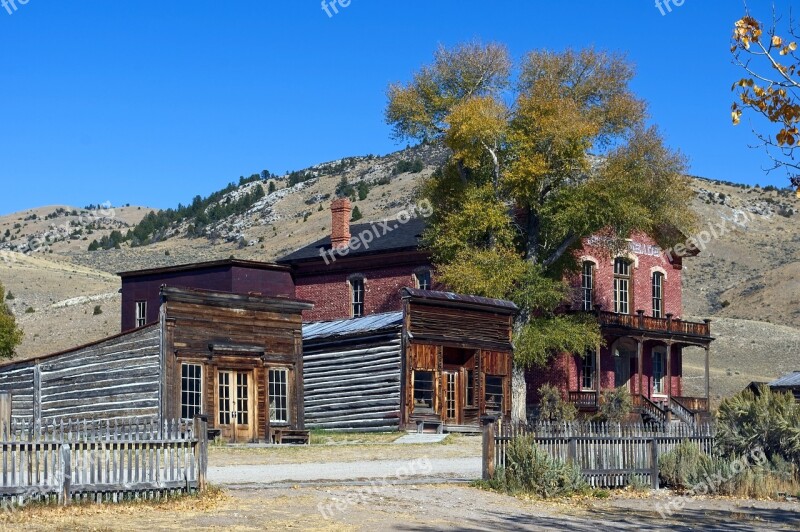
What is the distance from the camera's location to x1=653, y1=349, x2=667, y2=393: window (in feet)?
168

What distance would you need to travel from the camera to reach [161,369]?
3167cm

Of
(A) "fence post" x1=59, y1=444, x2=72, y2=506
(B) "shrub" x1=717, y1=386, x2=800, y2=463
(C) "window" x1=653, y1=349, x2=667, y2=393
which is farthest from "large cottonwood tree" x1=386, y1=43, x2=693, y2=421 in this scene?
(A) "fence post" x1=59, y1=444, x2=72, y2=506

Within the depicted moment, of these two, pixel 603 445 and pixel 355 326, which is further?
pixel 355 326

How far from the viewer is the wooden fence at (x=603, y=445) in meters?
21.4

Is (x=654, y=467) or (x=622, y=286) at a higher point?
(x=622, y=286)

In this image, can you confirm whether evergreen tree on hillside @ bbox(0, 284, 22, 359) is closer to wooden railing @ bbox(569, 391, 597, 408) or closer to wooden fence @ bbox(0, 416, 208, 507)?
wooden railing @ bbox(569, 391, 597, 408)

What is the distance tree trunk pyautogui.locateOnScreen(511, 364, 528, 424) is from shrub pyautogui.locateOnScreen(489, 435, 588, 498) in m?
22.0

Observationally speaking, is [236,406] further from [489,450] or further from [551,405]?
[489,450]

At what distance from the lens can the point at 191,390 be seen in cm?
3225

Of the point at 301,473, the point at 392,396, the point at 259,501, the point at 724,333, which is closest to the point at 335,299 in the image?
the point at 392,396

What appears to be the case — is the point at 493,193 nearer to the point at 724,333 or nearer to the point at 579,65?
the point at 579,65

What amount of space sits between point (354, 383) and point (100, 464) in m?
22.4

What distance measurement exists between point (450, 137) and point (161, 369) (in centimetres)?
1685

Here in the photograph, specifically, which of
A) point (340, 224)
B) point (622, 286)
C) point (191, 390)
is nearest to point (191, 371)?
point (191, 390)
